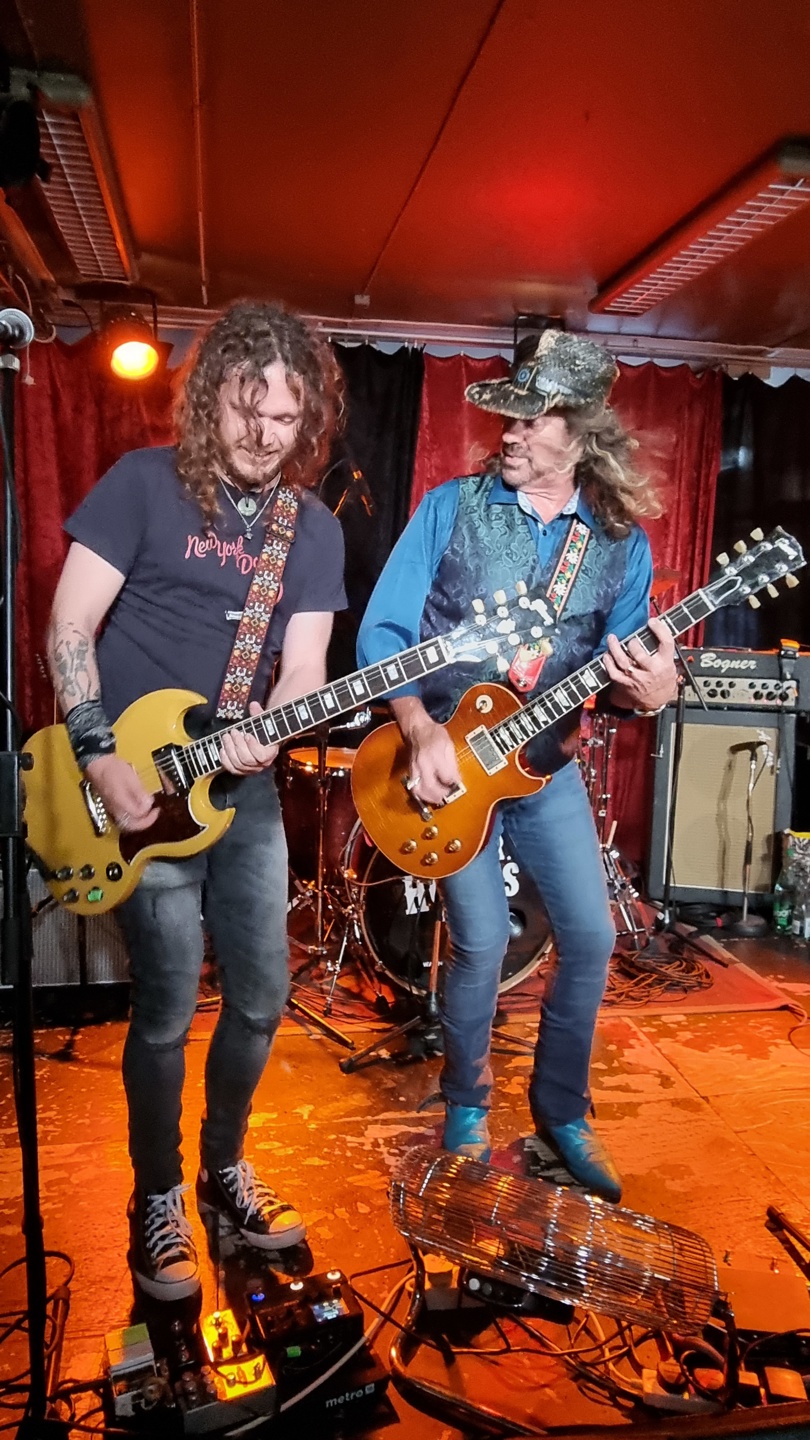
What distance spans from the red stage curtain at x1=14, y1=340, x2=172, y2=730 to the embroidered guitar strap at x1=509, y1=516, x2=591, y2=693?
3836mm

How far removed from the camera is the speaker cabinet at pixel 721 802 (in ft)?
18.0

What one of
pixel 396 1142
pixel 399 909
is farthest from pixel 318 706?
pixel 399 909

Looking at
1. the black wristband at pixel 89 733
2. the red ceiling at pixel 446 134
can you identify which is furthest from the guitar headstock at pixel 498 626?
the red ceiling at pixel 446 134

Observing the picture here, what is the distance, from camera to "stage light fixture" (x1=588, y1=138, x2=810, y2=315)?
149 inches

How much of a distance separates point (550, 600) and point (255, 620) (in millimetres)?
765

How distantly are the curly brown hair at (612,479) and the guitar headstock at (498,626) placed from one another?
0.99 ft

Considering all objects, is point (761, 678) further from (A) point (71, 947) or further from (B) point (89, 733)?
(B) point (89, 733)

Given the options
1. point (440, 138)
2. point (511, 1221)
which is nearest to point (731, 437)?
point (440, 138)

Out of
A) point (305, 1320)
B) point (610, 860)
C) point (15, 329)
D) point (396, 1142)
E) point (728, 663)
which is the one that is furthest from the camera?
point (728, 663)

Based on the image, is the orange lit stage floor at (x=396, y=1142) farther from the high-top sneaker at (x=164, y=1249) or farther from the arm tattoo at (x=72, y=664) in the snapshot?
the arm tattoo at (x=72, y=664)

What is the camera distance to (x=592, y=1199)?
6.75 feet

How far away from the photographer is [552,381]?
2.34 m

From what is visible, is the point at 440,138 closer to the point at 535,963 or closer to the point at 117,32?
the point at 117,32

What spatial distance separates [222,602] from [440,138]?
2.66 meters
